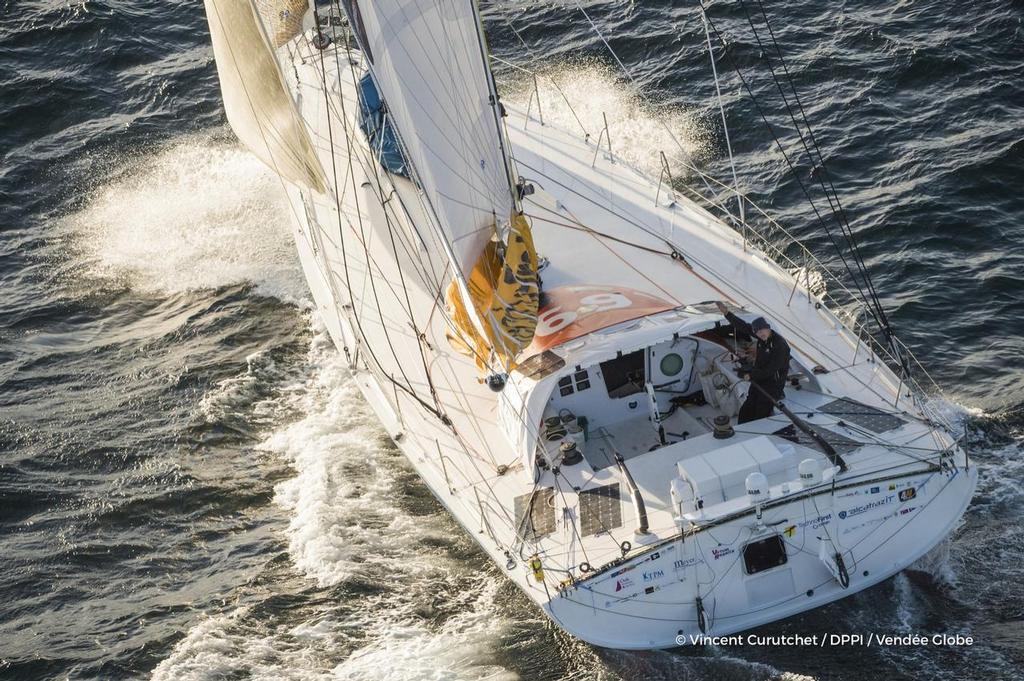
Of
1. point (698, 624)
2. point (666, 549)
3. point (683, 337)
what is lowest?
point (698, 624)

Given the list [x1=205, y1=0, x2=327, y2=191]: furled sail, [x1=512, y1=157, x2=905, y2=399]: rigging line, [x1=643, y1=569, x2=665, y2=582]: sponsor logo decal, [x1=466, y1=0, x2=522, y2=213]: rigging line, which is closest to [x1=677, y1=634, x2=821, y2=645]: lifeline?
[x1=643, y1=569, x2=665, y2=582]: sponsor logo decal

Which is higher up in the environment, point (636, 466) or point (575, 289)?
point (575, 289)

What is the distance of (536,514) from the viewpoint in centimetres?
1173

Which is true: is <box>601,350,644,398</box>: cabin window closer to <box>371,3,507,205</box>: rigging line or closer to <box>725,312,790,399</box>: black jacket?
<box>725,312,790,399</box>: black jacket

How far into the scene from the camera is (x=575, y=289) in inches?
536

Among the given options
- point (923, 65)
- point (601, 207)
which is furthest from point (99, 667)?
point (923, 65)

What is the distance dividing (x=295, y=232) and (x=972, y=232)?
9.91 m

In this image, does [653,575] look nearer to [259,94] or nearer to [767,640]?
[767,640]

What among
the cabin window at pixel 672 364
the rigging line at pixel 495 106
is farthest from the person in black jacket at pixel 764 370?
the rigging line at pixel 495 106

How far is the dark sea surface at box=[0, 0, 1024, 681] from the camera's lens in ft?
39.1

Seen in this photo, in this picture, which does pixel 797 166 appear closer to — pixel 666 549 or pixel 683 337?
pixel 683 337

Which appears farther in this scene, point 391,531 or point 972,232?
point 972,232

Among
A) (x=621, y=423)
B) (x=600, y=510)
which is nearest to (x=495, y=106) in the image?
(x=621, y=423)

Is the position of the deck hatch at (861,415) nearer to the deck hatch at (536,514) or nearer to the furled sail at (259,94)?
the deck hatch at (536,514)
